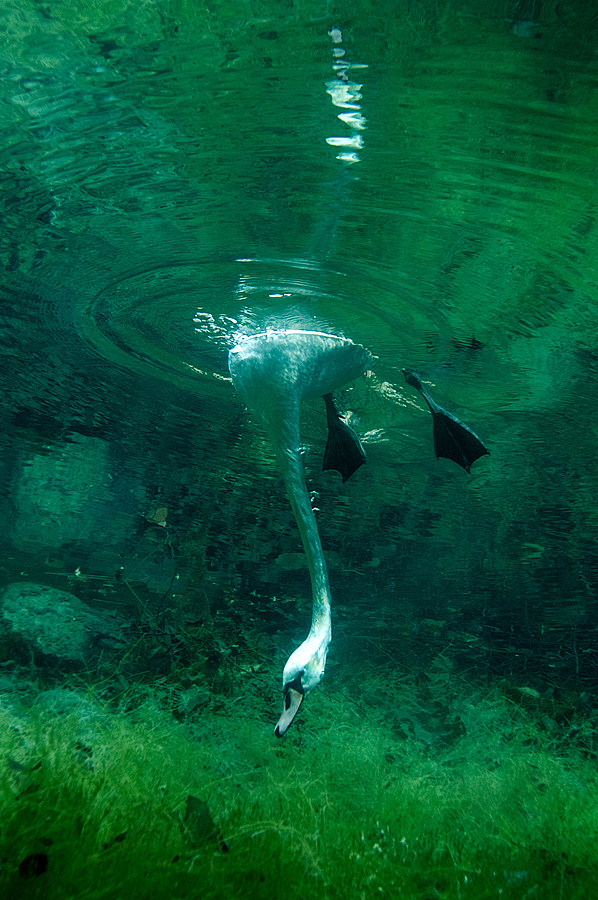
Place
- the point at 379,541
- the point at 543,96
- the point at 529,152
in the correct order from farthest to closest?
the point at 379,541 < the point at 529,152 < the point at 543,96

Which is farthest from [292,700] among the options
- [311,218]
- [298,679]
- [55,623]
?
[55,623]

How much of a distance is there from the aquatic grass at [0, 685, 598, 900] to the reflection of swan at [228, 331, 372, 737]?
2.20 metres

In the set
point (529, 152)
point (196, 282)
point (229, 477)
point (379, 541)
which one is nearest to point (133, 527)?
point (229, 477)

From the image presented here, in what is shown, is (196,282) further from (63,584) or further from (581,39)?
Result: (63,584)

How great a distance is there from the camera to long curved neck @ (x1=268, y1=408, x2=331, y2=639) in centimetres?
285

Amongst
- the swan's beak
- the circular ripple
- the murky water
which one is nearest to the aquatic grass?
the swan's beak

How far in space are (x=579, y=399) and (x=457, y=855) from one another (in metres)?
5.60

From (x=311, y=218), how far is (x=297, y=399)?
1575 millimetres

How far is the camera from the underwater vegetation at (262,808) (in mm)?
3246

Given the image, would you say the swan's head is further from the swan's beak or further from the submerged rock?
the submerged rock

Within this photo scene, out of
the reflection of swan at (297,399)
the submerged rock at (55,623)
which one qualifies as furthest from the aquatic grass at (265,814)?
the submerged rock at (55,623)

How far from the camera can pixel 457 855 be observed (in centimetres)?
407

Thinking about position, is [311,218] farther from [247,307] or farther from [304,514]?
[304,514]

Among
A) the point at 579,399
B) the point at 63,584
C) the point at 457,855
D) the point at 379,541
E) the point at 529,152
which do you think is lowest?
the point at 63,584
